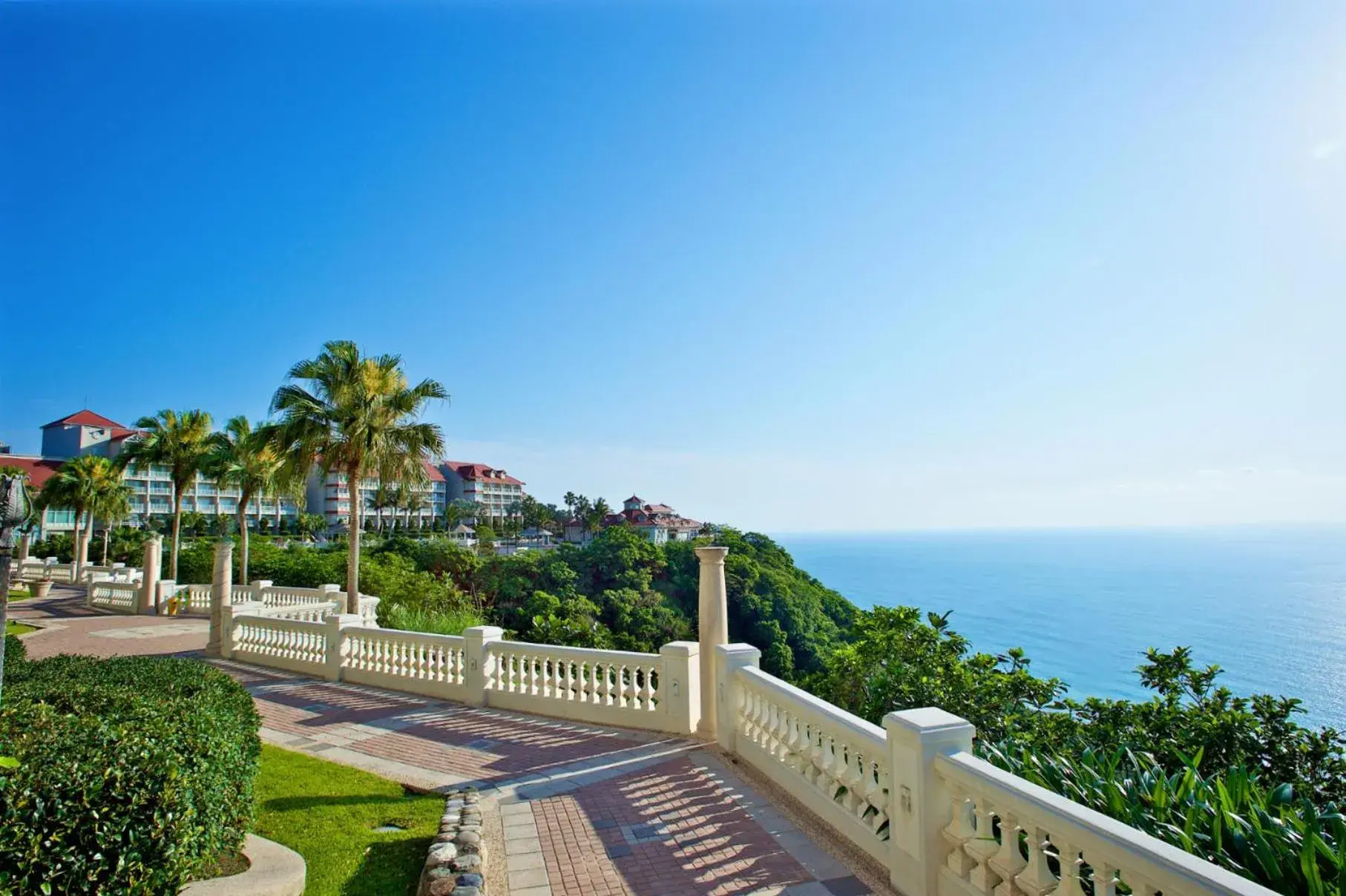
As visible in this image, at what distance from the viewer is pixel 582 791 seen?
683 cm

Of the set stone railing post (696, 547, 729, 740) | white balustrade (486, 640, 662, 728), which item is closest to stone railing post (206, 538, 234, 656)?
white balustrade (486, 640, 662, 728)

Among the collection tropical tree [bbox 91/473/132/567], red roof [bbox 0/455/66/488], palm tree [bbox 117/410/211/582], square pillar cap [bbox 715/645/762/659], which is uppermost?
red roof [bbox 0/455/66/488]

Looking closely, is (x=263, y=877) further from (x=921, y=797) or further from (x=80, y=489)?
(x=80, y=489)

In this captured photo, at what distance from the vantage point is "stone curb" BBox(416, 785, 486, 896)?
14.4ft

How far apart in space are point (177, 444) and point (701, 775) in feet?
93.6

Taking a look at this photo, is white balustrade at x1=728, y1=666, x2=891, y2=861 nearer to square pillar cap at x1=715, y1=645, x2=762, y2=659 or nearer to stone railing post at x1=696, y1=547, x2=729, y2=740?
square pillar cap at x1=715, y1=645, x2=762, y2=659

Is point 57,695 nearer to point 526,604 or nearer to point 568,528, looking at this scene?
point 526,604

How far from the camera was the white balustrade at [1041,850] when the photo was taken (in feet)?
9.37

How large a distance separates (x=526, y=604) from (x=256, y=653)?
64.0ft

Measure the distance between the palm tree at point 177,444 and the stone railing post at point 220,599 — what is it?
1235 centimetres

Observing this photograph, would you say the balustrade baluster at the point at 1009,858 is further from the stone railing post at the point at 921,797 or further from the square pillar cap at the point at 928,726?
the square pillar cap at the point at 928,726

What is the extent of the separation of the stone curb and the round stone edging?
31.1 inches

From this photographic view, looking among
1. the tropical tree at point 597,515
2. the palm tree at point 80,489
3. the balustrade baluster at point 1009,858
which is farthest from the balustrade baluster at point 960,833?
the tropical tree at point 597,515

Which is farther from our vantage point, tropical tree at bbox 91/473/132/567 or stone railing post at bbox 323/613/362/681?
tropical tree at bbox 91/473/132/567
